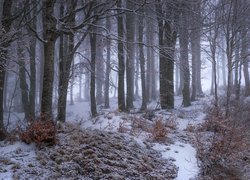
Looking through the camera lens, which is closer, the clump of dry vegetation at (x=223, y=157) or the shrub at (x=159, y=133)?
the clump of dry vegetation at (x=223, y=157)

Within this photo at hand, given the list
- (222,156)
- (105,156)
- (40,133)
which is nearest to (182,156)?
(222,156)

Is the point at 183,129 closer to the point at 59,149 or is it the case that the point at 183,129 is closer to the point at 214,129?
the point at 214,129

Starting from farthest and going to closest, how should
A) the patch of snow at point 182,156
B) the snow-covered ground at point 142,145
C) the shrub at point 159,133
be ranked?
1. the shrub at point 159,133
2. the patch of snow at point 182,156
3. the snow-covered ground at point 142,145

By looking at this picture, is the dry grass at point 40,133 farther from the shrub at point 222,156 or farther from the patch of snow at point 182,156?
the shrub at point 222,156

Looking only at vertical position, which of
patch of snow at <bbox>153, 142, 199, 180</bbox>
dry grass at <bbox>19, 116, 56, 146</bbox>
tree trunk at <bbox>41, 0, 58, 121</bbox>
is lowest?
patch of snow at <bbox>153, 142, 199, 180</bbox>

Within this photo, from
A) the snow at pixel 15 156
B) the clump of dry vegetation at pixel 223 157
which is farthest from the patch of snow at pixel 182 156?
the snow at pixel 15 156

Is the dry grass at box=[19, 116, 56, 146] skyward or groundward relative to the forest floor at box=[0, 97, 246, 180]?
skyward

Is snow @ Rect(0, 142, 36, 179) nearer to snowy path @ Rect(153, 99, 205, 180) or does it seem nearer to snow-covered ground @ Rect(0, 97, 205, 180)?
snow-covered ground @ Rect(0, 97, 205, 180)

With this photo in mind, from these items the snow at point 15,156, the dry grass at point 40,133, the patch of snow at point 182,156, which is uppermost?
the dry grass at point 40,133

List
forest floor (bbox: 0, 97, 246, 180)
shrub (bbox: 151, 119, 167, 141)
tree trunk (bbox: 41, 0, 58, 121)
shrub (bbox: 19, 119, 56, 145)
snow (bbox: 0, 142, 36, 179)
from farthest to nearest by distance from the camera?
shrub (bbox: 151, 119, 167, 141)
tree trunk (bbox: 41, 0, 58, 121)
shrub (bbox: 19, 119, 56, 145)
forest floor (bbox: 0, 97, 246, 180)
snow (bbox: 0, 142, 36, 179)

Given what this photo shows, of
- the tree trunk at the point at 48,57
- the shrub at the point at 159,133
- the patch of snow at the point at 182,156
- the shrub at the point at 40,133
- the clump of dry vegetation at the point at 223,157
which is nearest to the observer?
the shrub at the point at 40,133

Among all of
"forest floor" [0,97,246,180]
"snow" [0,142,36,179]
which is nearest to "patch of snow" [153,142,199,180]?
"forest floor" [0,97,246,180]

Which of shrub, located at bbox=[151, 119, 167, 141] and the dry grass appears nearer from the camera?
the dry grass

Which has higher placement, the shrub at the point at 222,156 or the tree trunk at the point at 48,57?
the tree trunk at the point at 48,57
